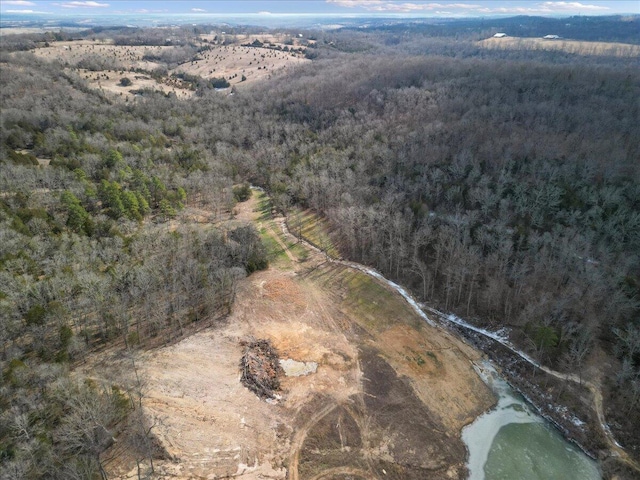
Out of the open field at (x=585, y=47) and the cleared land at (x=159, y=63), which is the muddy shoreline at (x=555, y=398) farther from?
the open field at (x=585, y=47)

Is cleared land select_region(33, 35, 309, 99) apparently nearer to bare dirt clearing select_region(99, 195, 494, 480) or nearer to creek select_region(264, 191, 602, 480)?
bare dirt clearing select_region(99, 195, 494, 480)

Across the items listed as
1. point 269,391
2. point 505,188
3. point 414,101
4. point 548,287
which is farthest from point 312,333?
point 414,101

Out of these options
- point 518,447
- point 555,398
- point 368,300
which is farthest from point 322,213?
point 518,447

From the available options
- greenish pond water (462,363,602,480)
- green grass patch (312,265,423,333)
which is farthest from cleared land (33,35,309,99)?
greenish pond water (462,363,602,480)

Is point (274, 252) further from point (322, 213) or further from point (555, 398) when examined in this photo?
point (555, 398)

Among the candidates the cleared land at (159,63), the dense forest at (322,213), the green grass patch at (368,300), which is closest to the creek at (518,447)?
the dense forest at (322,213)

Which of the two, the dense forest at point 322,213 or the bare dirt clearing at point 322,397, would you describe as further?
the dense forest at point 322,213
